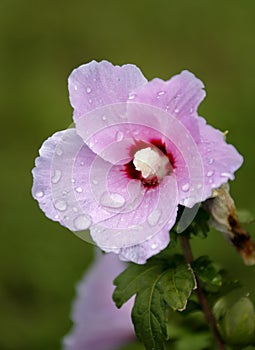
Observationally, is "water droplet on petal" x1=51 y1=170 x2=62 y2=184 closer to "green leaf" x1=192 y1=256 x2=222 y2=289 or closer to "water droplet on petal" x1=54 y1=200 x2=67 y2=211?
"water droplet on petal" x1=54 y1=200 x2=67 y2=211

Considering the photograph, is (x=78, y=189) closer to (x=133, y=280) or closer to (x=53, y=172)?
(x=53, y=172)

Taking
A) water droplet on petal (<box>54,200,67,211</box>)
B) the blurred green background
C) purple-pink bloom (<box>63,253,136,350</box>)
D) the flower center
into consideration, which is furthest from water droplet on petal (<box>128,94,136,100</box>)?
the blurred green background

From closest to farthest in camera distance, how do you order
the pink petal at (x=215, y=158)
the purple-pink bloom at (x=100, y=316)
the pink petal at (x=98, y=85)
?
the pink petal at (x=215, y=158)
the pink petal at (x=98, y=85)
the purple-pink bloom at (x=100, y=316)

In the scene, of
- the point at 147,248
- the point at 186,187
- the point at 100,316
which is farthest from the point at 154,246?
the point at 100,316

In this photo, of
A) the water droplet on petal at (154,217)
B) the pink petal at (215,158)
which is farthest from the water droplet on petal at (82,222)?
the pink petal at (215,158)

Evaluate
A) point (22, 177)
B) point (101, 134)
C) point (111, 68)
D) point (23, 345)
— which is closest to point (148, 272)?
point (101, 134)

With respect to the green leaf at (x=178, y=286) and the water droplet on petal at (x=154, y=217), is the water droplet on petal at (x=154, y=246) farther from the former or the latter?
the green leaf at (x=178, y=286)

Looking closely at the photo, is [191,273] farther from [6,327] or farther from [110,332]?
[6,327]
